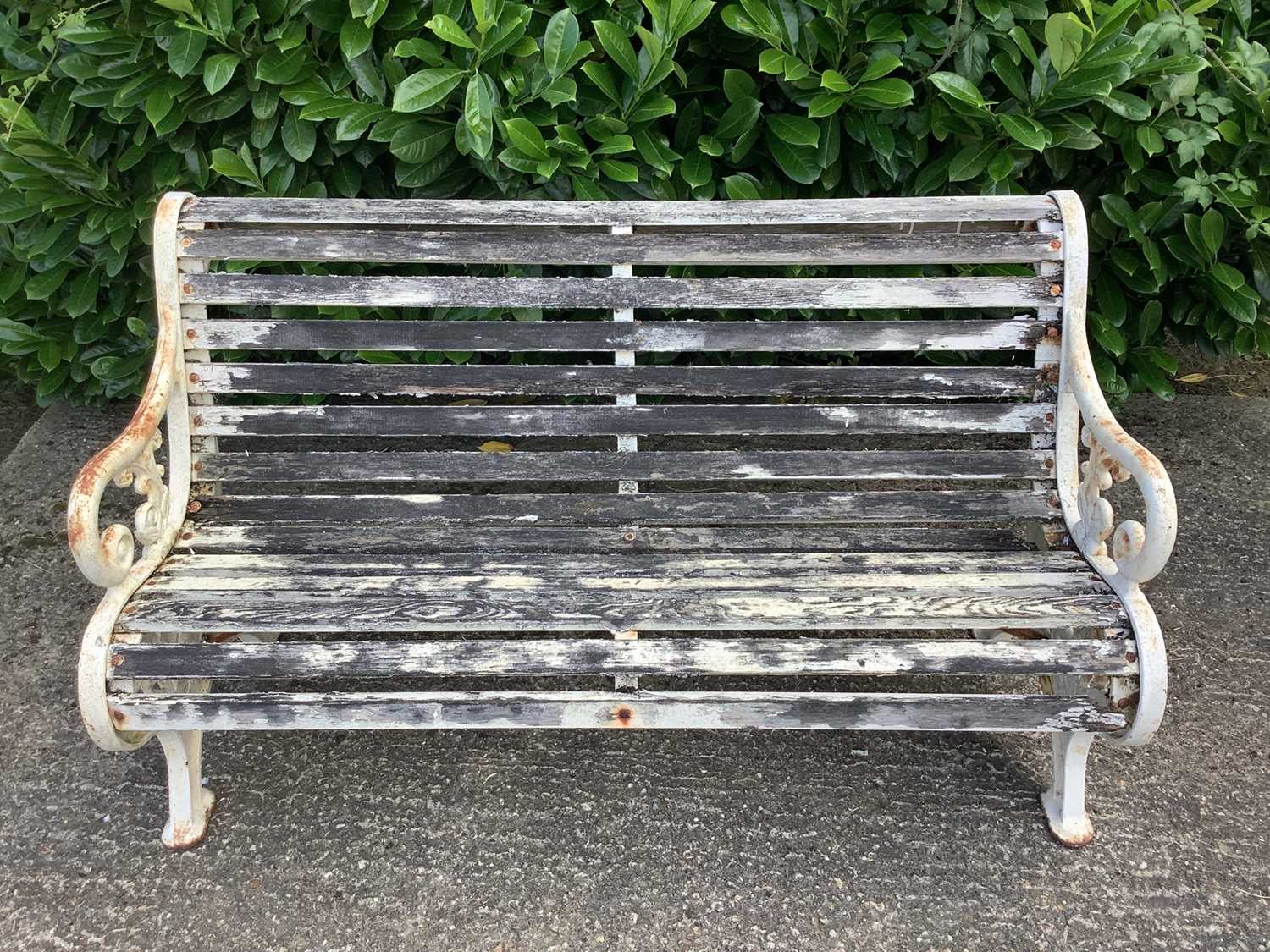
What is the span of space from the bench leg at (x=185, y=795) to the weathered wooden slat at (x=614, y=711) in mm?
195

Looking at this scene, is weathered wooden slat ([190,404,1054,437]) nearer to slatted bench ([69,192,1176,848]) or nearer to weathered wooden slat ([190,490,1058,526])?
slatted bench ([69,192,1176,848])

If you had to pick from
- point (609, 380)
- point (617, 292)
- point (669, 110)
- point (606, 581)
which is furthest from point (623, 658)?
point (669, 110)

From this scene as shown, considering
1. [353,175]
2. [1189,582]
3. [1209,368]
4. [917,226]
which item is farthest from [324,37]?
[1209,368]

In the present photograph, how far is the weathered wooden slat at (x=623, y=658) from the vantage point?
6.07 feet

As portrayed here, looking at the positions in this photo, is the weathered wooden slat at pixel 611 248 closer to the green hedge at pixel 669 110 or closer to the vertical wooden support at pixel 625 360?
the vertical wooden support at pixel 625 360

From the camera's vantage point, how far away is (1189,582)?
2.92 m

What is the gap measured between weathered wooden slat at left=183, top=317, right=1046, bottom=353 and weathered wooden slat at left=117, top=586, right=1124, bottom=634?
63 cm

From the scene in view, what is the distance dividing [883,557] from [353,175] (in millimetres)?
1898

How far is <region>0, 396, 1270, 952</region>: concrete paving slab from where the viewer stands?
195cm

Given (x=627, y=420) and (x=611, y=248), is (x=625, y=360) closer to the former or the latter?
(x=627, y=420)

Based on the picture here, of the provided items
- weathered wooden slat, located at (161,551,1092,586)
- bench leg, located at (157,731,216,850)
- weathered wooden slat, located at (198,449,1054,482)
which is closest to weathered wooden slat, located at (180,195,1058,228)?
weathered wooden slat, located at (198,449,1054,482)

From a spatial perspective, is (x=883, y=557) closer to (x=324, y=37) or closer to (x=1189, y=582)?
(x=1189, y=582)

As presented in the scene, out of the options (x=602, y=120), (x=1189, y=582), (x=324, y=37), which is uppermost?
(x=324, y=37)

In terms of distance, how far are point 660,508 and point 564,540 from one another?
0.82 ft
